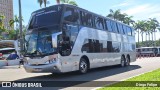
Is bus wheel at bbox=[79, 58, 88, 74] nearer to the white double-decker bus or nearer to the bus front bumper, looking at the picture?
the white double-decker bus

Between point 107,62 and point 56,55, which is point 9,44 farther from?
point 56,55

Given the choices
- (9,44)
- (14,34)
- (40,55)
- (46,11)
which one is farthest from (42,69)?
(14,34)

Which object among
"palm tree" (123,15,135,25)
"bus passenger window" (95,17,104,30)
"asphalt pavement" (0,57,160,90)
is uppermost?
"palm tree" (123,15,135,25)

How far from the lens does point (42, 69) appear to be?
15.2 m

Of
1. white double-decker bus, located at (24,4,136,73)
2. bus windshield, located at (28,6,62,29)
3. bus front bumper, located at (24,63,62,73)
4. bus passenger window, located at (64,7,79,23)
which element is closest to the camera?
bus front bumper, located at (24,63,62,73)

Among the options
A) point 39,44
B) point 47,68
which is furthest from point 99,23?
point 47,68

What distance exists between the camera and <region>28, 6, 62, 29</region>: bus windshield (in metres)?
15.8

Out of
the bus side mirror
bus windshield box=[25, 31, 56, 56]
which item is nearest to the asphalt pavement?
bus windshield box=[25, 31, 56, 56]

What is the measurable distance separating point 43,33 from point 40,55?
45.3 inches

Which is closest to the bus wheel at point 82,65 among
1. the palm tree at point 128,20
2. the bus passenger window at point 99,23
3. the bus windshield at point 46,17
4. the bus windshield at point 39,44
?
the bus windshield at point 39,44

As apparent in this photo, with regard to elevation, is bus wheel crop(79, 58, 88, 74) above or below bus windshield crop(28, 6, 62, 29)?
below

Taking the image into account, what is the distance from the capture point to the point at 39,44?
1545 centimetres

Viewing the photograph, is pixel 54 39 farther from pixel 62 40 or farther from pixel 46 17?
pixel 46 17

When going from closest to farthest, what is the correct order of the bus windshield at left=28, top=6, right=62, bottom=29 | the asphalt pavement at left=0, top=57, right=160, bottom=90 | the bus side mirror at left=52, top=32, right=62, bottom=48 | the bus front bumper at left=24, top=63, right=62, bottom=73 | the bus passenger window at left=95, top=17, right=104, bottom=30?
1. the asphalt pavement at left=0, top=57, right=160, bottom=90
2. the bus side mirror at left=52, top=32, right=62, bottom=48
3. the bus front bumper at left=24, top=63, right=62, bottom=73
4. the bus windshield at left=28, top=6, right=62, bottom=29
5. the bus passenger window at left=95, top=17, right=104, bottom=30
